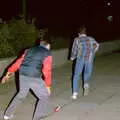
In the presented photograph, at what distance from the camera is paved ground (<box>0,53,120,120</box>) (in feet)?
30.1

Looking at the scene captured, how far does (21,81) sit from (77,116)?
1.36 meters

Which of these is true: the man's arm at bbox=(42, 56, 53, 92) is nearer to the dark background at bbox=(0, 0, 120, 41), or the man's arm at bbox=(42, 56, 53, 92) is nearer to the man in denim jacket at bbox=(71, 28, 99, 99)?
the man in denim jacket at bbox=(71, 28, 99, 99)

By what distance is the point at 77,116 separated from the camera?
9.09 meters

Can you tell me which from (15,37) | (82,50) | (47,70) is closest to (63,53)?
(15,37)

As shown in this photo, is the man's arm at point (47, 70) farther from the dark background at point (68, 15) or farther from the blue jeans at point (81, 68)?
the dark background at point (68, 15)

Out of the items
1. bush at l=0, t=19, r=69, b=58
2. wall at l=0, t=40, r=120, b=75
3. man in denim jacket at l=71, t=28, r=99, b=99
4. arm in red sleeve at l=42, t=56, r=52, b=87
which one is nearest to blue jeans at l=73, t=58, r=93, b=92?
man in denim jacket at l=71, t=28, r=99, b=99

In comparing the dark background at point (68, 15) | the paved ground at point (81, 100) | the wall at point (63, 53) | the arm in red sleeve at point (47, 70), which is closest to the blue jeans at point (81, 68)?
the paved ground at point (81, 100)

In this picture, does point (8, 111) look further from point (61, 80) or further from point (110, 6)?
point (110, 6)

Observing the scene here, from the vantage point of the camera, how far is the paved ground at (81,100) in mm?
9164

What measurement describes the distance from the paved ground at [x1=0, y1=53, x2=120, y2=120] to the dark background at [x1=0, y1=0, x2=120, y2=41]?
10.0 metres

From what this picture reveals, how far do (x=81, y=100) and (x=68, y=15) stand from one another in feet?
63.6

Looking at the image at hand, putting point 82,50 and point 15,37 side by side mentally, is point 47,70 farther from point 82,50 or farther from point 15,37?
point 15,37

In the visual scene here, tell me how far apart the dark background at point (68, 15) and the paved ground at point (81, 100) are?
32.9 ft

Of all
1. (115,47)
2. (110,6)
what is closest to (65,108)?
(115,47)
